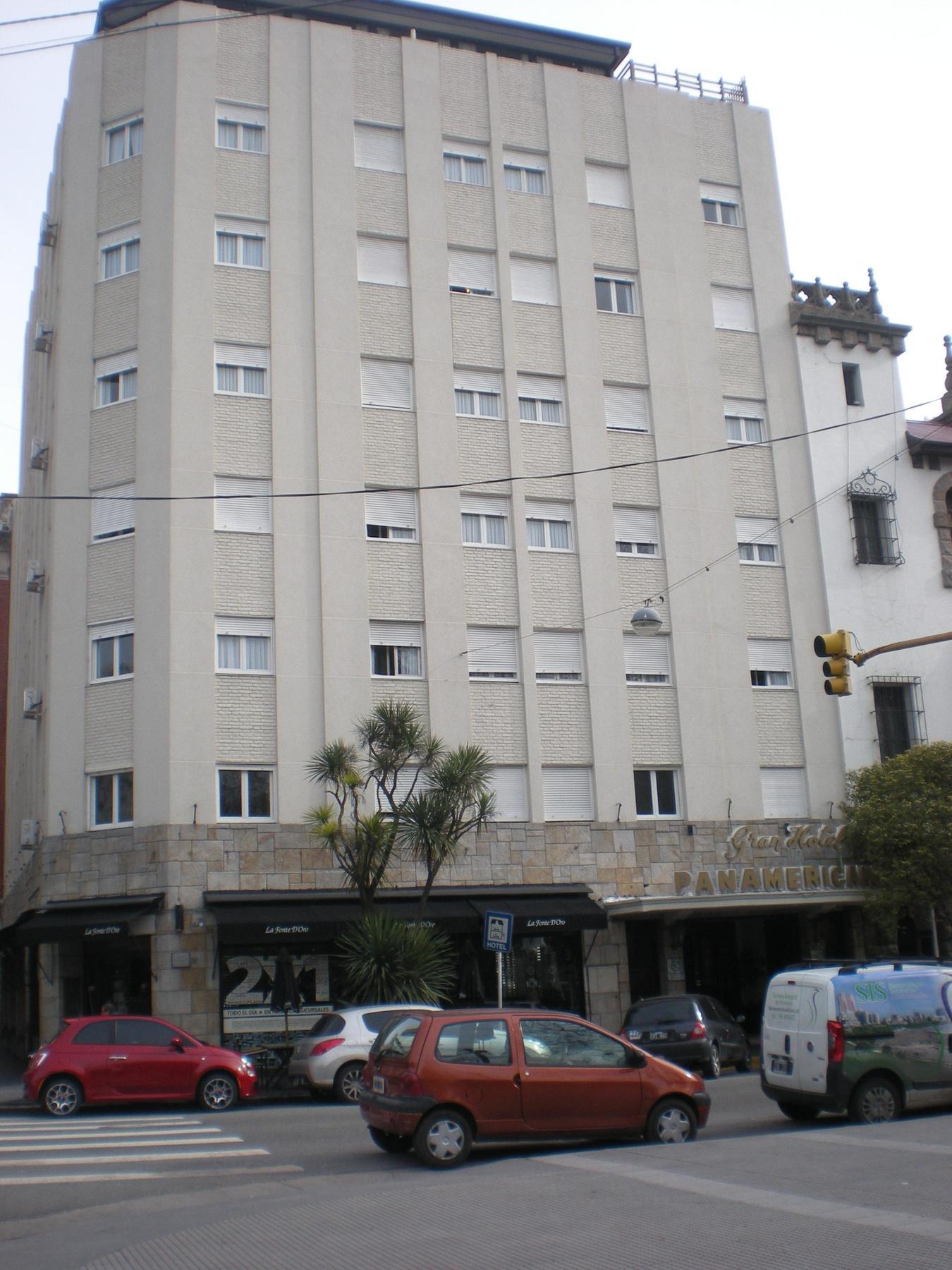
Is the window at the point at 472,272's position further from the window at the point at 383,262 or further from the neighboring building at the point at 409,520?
the window at the point at 383,262

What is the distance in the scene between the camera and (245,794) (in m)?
25.3

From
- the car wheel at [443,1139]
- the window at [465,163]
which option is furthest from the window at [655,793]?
the car wheel at [443,1139]

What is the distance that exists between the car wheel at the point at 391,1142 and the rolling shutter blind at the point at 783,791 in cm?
1757

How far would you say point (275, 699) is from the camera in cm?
2592

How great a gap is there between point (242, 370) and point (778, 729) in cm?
1474

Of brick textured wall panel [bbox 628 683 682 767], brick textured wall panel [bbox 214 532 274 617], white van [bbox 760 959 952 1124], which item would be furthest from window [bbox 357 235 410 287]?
white van [bbox 760 959 952 1124]

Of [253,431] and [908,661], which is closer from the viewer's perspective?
[253,431]

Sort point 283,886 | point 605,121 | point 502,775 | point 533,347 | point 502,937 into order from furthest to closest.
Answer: point 605,121 < point 533,347 < point 502,775 < point 283,886 < point 502,937

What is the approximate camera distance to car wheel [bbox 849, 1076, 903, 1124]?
45.4 feet

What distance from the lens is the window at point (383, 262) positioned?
95.7 feet

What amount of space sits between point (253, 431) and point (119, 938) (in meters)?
10.9

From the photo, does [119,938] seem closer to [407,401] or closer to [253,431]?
[253,431]

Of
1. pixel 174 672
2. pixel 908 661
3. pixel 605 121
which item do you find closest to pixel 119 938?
pixel 174 672

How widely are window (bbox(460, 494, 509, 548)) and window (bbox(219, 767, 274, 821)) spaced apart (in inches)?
278
